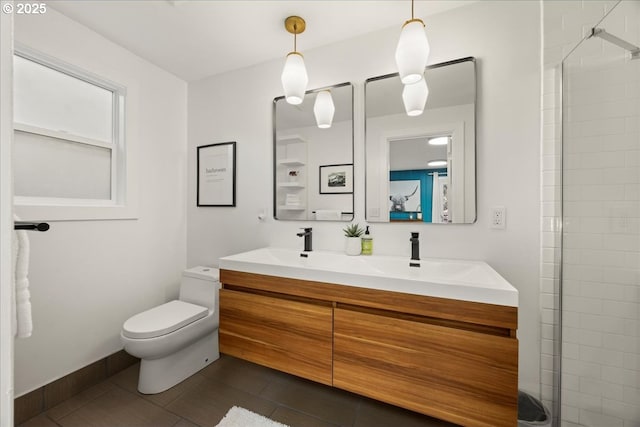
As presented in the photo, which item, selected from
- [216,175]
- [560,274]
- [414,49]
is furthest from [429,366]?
[216,175]

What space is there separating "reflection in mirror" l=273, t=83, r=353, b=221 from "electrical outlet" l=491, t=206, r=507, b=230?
832mm

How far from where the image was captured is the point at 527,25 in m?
1.45

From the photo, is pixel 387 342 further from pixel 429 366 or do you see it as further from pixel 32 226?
pixel 32 226

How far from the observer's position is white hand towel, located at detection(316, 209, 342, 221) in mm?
1876

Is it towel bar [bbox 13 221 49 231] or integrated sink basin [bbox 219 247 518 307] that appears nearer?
towel bar [bbox 13 221 49 231]

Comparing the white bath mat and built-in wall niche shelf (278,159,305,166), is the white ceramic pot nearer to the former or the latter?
built-in wall niche shelf (278,159,305,166)

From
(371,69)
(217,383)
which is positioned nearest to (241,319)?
(217,383)

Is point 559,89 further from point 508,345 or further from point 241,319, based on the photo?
point 241,319

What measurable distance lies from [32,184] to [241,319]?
4.79 ft

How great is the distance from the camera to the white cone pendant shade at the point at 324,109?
188 cm

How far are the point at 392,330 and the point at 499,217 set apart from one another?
3.00 feet

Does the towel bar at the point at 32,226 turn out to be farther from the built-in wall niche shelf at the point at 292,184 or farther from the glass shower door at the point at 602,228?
the glass shower door at the point at 602,228

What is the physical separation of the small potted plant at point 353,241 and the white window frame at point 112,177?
161 centimetres

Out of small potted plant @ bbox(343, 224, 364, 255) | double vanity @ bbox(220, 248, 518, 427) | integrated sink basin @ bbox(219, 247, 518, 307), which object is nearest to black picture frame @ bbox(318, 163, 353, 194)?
small potted plant @ bbox(343, 224, 364, 255)
